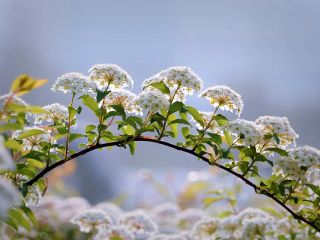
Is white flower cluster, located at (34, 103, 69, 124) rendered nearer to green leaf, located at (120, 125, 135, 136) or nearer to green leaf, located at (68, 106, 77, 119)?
green leaf, located at (68, 106, 77, 119)

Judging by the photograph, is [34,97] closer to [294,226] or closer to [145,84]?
[294,226]

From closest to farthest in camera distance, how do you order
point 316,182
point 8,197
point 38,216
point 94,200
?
point 8,197, point 316,182, point 38,216, point 94,200

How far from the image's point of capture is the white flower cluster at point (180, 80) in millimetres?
1381

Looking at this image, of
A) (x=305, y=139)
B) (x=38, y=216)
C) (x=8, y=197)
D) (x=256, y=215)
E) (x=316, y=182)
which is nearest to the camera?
(x=8, y=197)

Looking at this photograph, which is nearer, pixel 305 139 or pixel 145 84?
pixel 145 84

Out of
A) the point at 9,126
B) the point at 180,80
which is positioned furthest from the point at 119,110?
the point at 9,126

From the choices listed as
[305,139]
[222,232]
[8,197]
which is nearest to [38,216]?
[222,232]

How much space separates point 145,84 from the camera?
1.45 meters

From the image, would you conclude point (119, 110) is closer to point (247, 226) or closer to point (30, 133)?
point (30, 133)

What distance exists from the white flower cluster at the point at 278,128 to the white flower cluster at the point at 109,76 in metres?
0.39

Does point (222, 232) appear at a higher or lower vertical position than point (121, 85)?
lower

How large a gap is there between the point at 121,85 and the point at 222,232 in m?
0.90

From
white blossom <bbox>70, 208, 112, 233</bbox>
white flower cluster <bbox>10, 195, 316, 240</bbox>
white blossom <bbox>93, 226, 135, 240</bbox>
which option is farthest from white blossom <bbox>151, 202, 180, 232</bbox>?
white blossom <bbox>70, 208, 112, 233</bbox>

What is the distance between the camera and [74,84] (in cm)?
139
